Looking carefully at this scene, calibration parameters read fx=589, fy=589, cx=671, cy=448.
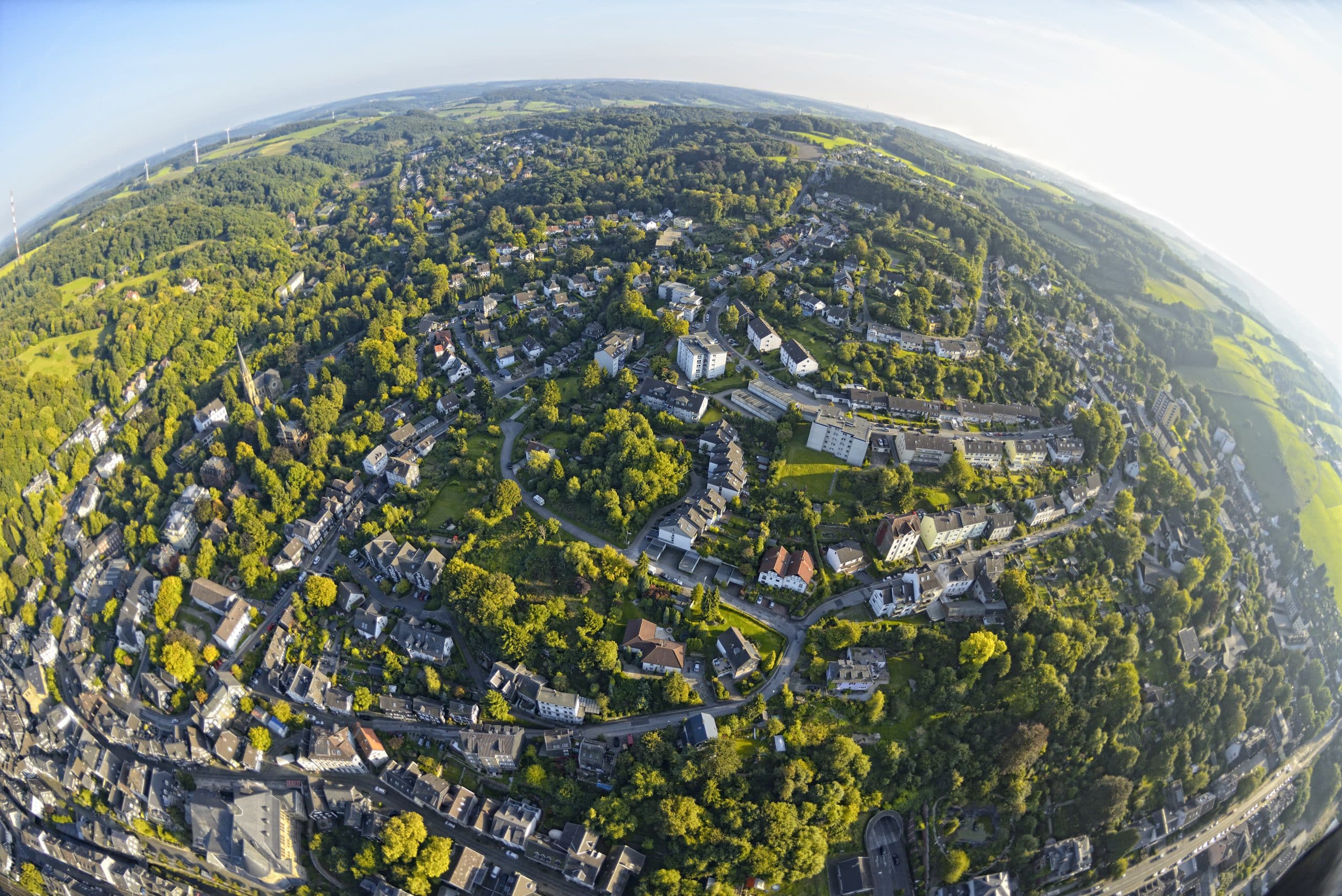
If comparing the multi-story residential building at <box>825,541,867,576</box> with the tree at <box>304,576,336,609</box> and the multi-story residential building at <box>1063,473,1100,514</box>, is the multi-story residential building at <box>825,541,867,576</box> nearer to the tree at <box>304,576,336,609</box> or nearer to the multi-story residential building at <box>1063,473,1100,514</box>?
the multi-story residential building at <box>1063,473,1100,514</box>

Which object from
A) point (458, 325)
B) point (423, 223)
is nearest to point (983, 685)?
point (458, 325)

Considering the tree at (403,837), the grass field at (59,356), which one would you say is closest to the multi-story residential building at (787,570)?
the tree at (403,837)

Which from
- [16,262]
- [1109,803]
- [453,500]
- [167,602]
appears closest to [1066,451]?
[1109,803]

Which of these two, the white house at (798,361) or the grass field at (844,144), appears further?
the grass field at (844,144)

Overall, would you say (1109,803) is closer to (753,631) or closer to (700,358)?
(753,631)

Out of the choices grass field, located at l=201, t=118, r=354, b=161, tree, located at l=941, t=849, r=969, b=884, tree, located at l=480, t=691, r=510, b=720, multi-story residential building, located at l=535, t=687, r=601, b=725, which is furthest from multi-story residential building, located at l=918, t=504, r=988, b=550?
grass field, located at l=201, t=118, r=354, b=161

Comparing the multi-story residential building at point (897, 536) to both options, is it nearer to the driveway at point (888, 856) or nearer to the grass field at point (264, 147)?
the driveway at point (888, 856)

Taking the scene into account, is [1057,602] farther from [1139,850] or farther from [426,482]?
[426,482]
